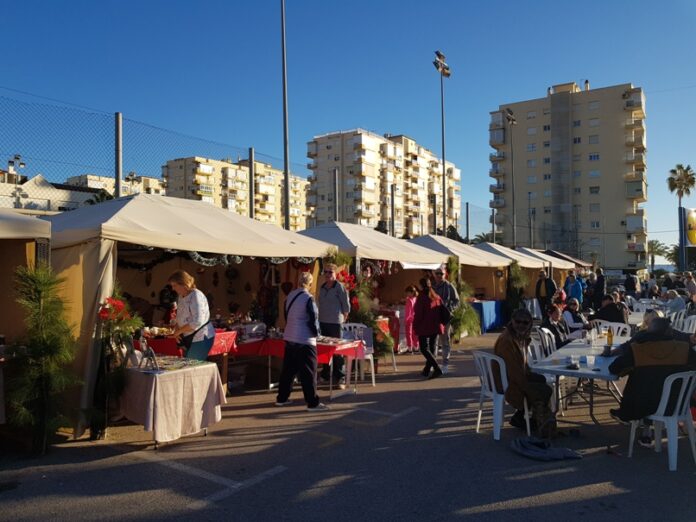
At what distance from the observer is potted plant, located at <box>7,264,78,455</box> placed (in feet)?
15.0

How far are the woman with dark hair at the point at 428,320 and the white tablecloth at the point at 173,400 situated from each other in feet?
12.0

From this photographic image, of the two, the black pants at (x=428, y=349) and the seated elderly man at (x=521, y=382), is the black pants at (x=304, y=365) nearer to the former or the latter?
the seated elderly man at (x=521, y=382)

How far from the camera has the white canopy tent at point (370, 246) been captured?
9477mm

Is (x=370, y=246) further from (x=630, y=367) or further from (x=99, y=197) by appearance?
(x=630, y=367)

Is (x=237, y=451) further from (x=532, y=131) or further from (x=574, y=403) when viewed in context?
(x=532, y=131)

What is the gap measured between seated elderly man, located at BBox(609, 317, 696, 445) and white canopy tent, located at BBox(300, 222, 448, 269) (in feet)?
17.6

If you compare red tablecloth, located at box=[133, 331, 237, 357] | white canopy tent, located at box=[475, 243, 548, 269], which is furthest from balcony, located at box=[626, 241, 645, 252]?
red tablecloth, located at box=[133, 331, 237, 357]

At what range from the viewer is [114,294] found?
208 inches

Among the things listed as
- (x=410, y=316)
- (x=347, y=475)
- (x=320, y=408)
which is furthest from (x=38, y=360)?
(x=410, y=316)

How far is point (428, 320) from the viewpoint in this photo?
792 centimetres

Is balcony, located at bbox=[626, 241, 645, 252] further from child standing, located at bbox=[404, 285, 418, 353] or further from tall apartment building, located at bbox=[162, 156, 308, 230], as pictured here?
child standing, located at bbox=[404, 285, 418, 353]

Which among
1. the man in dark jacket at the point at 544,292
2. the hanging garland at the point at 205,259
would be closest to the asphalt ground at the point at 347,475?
the hanging garland at the point at 205,259

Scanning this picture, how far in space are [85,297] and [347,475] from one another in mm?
3001

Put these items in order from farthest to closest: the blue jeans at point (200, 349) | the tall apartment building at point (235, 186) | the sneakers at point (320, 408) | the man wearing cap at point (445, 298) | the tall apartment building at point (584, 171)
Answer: the tall apartment building at point (584, 171), the tall apartment building at point (235, 186), the man wearing cap at point (445, 298), the sneakers at point (320, 408), the blue jeans at point (200, 349)
